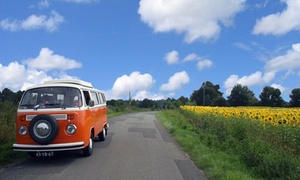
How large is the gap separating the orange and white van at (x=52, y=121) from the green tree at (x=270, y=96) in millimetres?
83041

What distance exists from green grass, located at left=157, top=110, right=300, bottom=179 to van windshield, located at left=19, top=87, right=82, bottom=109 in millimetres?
4135

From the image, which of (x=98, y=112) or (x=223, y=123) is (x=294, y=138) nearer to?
(x=223, y=123)

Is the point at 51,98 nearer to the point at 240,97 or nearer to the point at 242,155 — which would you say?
the point at 242,155

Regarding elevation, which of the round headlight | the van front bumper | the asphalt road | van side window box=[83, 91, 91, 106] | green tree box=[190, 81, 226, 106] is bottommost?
the asphalt road

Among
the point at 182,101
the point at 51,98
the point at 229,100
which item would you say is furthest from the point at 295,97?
the point at 51,98

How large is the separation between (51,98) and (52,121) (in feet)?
3.53

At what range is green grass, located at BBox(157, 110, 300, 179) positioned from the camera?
855 centimetres

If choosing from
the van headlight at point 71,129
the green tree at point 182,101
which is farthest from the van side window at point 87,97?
the green tree at point 182,101

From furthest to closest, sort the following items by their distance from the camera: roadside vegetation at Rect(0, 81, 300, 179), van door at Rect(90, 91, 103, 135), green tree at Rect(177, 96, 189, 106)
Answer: green tree at Rect(177, 96, 189, 106) → van door at Rect(90, 91, 103, 135) → roadside vegetation at Rect(0, 81, 300, 179)

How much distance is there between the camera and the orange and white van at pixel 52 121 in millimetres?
10148

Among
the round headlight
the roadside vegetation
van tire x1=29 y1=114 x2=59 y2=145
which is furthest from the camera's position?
the round headlight

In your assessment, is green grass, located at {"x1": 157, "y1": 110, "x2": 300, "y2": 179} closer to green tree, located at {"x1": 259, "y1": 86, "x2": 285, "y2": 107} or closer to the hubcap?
the hubcap

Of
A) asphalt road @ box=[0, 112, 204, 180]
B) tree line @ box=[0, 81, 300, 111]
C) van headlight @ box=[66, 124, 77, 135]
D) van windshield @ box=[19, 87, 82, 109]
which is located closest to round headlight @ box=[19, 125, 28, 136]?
van windshield @ box=[19, 87, 82, 109]

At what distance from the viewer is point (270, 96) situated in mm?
91125
